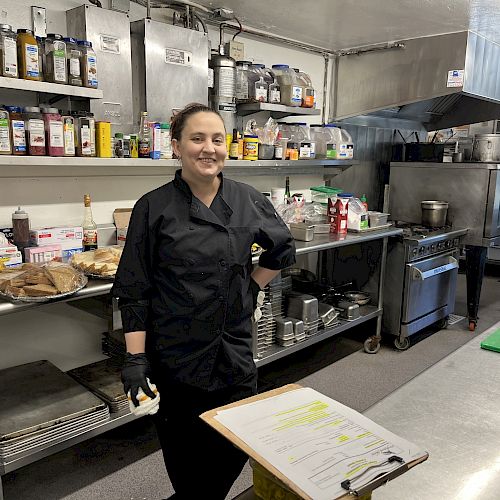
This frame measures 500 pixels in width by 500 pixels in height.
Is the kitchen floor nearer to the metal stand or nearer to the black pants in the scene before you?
the metal stand

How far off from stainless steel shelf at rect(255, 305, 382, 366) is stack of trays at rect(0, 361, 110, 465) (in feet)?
3.09

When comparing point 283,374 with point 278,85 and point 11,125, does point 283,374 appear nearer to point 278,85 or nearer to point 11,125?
point 278,85

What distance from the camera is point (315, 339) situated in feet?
9.93

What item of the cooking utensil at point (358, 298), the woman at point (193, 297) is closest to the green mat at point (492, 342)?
the woman at point (193, 297)

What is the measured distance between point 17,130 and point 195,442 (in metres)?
1.38

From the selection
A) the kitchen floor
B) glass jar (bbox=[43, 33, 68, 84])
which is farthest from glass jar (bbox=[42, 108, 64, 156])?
the kitchen floor

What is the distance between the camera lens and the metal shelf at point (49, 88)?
191 centimetres

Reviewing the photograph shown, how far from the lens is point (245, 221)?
1.60 metres

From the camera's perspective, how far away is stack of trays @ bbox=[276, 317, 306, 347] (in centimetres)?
285

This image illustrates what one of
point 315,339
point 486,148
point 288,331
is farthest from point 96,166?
point 486,148

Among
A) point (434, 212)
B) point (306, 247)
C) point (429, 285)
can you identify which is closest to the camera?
point (306, 247)

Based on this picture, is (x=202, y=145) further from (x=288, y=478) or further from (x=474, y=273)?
(x=474, y=273)

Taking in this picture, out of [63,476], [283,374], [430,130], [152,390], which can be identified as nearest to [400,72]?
[430,130]

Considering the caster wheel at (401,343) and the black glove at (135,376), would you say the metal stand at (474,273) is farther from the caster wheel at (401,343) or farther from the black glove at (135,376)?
the black glove at (135,376)
